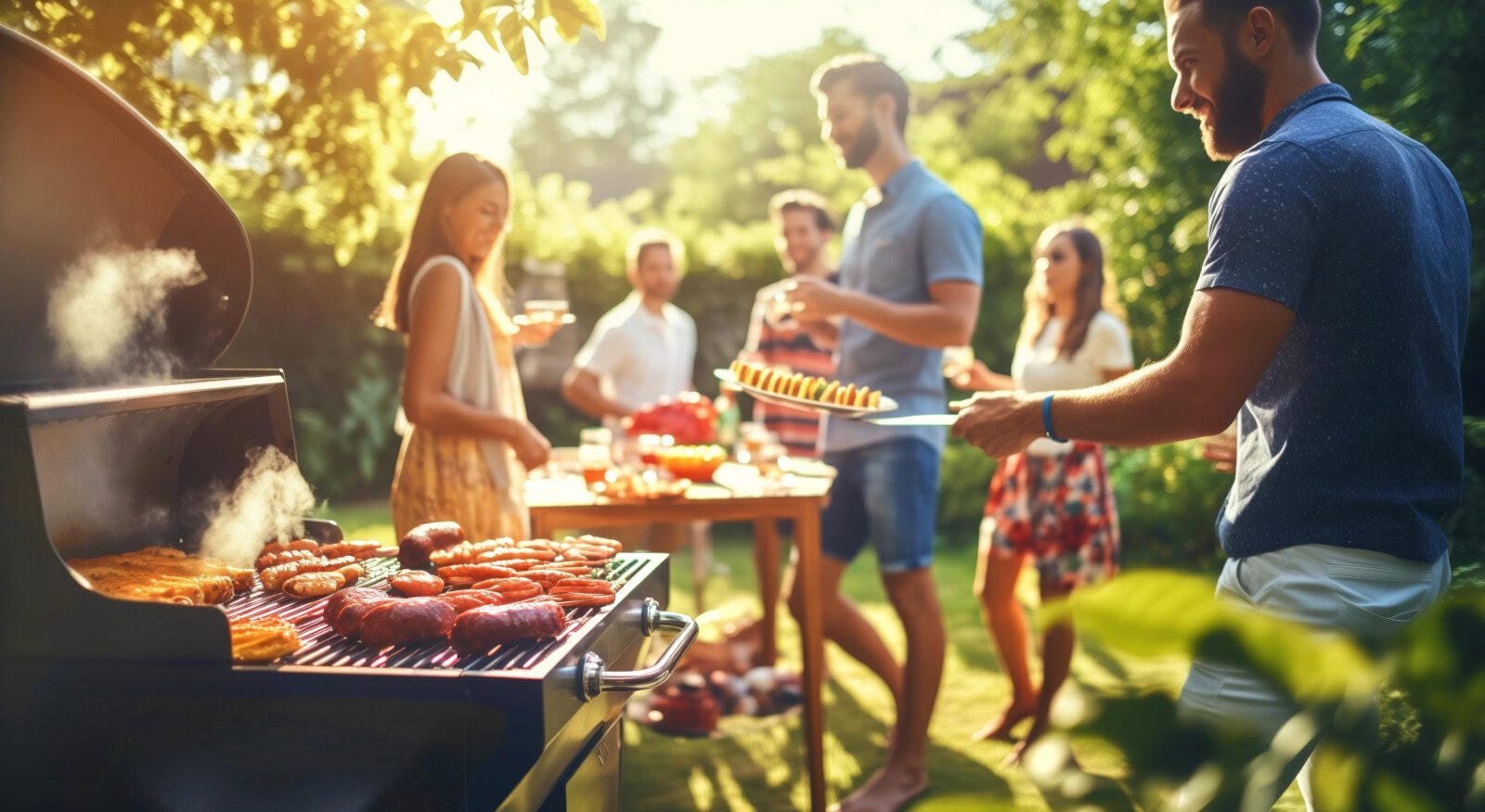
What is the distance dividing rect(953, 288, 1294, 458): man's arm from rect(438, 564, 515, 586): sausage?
1.21 metres

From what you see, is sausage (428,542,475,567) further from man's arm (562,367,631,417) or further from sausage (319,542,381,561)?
man's arm (562,367,631,417)

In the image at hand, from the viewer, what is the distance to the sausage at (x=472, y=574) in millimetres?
2252

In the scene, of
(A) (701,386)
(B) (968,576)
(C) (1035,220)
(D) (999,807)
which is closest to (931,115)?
(C) (1035,220)

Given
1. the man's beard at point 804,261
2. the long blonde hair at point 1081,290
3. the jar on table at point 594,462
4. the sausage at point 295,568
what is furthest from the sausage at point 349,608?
the man's beard at point 804,261

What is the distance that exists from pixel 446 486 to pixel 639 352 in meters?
2.76

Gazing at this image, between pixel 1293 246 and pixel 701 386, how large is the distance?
8.84 meters

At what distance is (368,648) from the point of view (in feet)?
5.85

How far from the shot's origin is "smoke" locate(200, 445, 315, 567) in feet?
7.95

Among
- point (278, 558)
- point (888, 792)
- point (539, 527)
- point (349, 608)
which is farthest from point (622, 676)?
point (888, 792)

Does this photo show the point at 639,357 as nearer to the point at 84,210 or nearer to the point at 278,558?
the point at 278,558

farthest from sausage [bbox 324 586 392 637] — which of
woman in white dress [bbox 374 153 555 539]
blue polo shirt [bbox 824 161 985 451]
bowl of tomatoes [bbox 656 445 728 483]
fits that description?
blue polo shirt [bbox 824 161 985 451]

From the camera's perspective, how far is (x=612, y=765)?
2.51 m

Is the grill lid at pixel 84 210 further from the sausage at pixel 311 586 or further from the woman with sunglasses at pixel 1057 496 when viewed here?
the woman with sunglasses at pixel 1057 496

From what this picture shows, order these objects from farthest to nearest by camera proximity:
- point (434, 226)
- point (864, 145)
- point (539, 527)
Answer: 1. point (864, 145)
2. point (539, 527)
3. point (434, 226)
